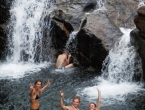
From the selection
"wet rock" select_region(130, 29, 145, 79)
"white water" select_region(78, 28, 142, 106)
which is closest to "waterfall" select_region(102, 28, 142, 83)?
"white water" select_region(78, 28, 142, 106)

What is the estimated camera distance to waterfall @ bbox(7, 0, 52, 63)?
1752 cm

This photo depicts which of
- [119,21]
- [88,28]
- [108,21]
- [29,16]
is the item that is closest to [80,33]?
[88,28]

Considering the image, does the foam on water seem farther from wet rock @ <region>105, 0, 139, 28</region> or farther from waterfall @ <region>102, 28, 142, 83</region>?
wet rock @ <region>105, 0, 139, 28</region>

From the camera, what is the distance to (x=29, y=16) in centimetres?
1820

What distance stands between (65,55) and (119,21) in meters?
3.86

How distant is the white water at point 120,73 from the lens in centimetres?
1245

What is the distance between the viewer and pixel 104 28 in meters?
15.0

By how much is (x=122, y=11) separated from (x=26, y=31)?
6010 millimetres

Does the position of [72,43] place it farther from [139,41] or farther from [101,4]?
[139,41]

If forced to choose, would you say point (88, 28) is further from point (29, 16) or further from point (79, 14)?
point (29, 16)

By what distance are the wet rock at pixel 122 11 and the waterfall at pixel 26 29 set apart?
12.1 feet

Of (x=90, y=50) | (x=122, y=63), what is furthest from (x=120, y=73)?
(x=90, y=50)

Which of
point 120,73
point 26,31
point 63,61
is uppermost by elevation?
point 26,31

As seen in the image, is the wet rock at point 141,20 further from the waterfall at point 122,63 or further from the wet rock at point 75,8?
the wet rock at point 75,8
